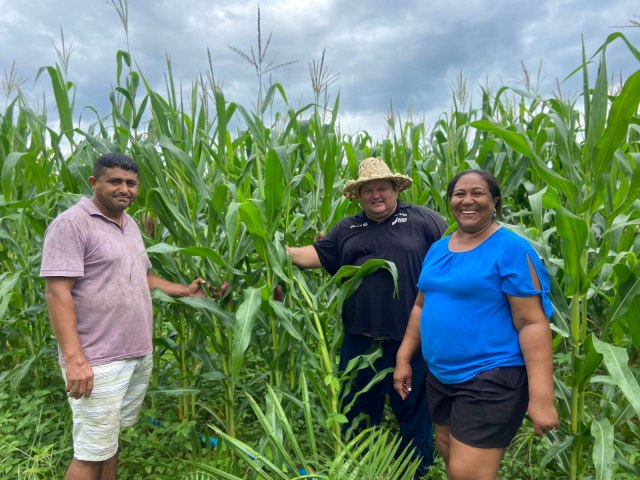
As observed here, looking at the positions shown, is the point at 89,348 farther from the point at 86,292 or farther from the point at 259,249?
the point at 259,249

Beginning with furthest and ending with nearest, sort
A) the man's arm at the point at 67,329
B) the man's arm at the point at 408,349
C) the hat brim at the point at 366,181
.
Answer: the hat brim at the point at 366,181
the man's arm at the point at 408,349
the man's arm at the point at 67,329

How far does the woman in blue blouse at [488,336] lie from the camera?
1.66m

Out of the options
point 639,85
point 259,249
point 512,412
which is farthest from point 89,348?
point 639,85

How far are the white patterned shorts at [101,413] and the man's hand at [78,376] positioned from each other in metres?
0.06

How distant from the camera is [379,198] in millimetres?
2504

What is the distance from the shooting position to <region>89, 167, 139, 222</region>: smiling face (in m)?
2.06

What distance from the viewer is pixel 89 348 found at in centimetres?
203

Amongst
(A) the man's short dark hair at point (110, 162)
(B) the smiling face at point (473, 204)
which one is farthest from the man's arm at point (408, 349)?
(A) the man's short dark hair at point (110, 162)

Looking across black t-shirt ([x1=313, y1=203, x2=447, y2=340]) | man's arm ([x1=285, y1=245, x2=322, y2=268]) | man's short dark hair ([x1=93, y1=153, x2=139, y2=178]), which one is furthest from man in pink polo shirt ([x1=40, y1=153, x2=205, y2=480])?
black t-shirt ([x1=313, y1=203, x2=447, y2=340])

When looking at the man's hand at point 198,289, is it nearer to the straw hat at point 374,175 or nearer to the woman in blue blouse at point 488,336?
the straw hat at point 374,175

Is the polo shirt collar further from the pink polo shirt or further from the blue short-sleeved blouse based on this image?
the blue short-sleeved blouse

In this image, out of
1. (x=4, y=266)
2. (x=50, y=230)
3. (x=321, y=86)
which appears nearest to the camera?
(x=50, y=230)

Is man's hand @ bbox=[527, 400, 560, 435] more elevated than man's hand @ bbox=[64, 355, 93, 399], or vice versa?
man's hand @ bbox=[64, 355, 93, 399]

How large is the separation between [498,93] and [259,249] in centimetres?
260
